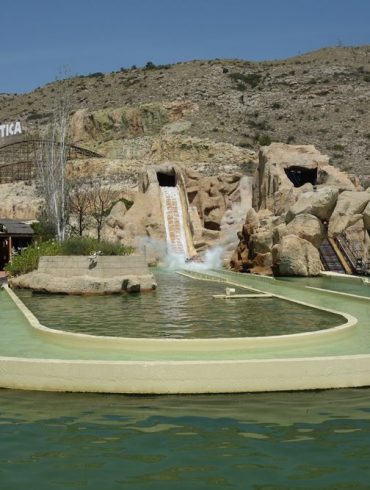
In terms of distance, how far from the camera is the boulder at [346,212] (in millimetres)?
26875

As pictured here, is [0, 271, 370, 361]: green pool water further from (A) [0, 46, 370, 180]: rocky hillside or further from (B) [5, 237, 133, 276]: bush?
(A) [0, 46, 370, 180]: rocky hillside

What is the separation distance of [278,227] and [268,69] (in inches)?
3152

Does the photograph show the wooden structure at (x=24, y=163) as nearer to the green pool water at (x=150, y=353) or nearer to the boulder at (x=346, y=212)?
the boulder at (x=346, y=212)

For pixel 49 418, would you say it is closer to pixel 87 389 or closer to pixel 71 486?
pixel 87 389

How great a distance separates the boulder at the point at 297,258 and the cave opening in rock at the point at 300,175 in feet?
52.3

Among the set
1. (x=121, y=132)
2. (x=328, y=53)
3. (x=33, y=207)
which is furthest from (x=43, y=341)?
(x=328, y=53)

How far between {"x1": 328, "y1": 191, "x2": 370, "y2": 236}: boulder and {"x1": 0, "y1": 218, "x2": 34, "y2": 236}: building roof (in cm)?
1500

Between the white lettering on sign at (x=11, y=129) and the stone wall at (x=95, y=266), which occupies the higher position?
the white lettering on sign at (x=11, y=129)

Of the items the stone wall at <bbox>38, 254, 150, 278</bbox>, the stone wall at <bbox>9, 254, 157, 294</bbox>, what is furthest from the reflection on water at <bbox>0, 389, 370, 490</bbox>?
the stone wall at <bbox>38, 254, 150, 278</bbox>

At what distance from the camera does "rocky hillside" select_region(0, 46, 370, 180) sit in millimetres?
73938

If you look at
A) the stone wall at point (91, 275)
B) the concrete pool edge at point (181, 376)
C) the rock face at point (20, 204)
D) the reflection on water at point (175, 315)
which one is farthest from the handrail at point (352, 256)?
the rock face at point (20, 204)

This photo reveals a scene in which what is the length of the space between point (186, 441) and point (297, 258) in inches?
781

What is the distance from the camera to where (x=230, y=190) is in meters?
44.5

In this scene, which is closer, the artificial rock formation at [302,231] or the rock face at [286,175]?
the artificial rock formation at [302,231]
